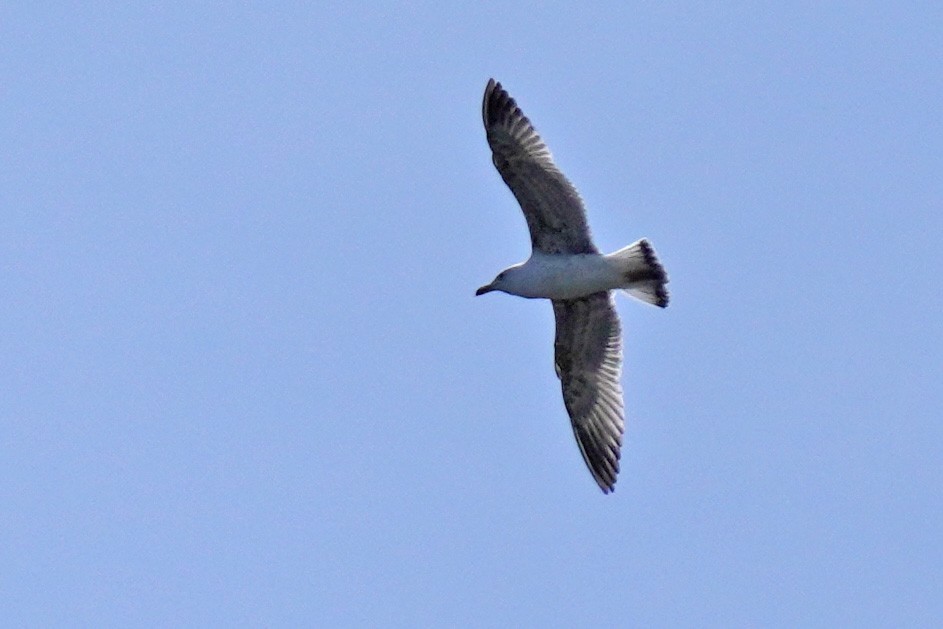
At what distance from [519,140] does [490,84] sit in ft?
2.05

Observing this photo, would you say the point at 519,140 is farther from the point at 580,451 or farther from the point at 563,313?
the point at 580,451

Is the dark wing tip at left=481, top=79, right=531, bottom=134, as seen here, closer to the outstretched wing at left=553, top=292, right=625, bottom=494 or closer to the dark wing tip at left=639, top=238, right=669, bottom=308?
the dark wing tip at left=639, top=238, right=669, bottom=308

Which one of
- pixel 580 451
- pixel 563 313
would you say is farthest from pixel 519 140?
pixel 580 451

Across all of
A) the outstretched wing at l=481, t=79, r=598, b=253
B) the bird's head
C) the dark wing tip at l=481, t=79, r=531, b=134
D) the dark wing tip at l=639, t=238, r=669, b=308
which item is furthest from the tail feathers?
the dark wing tip at l=481, t=79, r=531, b=134

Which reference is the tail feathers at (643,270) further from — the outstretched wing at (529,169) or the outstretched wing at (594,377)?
the outstretched wing at (594,377)

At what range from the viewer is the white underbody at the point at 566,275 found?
17.1 metres

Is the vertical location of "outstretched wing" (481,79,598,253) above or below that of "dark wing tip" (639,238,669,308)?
above

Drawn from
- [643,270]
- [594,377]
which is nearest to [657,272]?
[643,270]

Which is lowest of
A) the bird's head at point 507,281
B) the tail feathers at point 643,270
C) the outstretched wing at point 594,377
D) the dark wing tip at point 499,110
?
the outstretched wing at point 594,377

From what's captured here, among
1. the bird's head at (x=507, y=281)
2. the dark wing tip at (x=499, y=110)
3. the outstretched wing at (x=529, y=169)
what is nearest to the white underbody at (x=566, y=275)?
the bird's head at (x=507, y=281)

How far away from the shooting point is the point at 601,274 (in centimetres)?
1717

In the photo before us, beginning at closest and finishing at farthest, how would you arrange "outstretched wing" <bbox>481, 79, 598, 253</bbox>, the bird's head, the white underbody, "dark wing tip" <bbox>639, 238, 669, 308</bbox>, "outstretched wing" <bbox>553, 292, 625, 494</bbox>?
1. "outstretched wing" <bbox>481, 79, 598, 253</bbox>
2. the white underbody
3. "dark wing tip" <bbox>639, 238, 669, 308</bbox>
4. the bird's head
5. "outstretched wing" <bbox>553, 292, 625, 494</bbox>

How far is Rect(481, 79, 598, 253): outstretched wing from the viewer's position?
16.9 metres

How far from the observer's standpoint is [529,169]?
16.9 m
